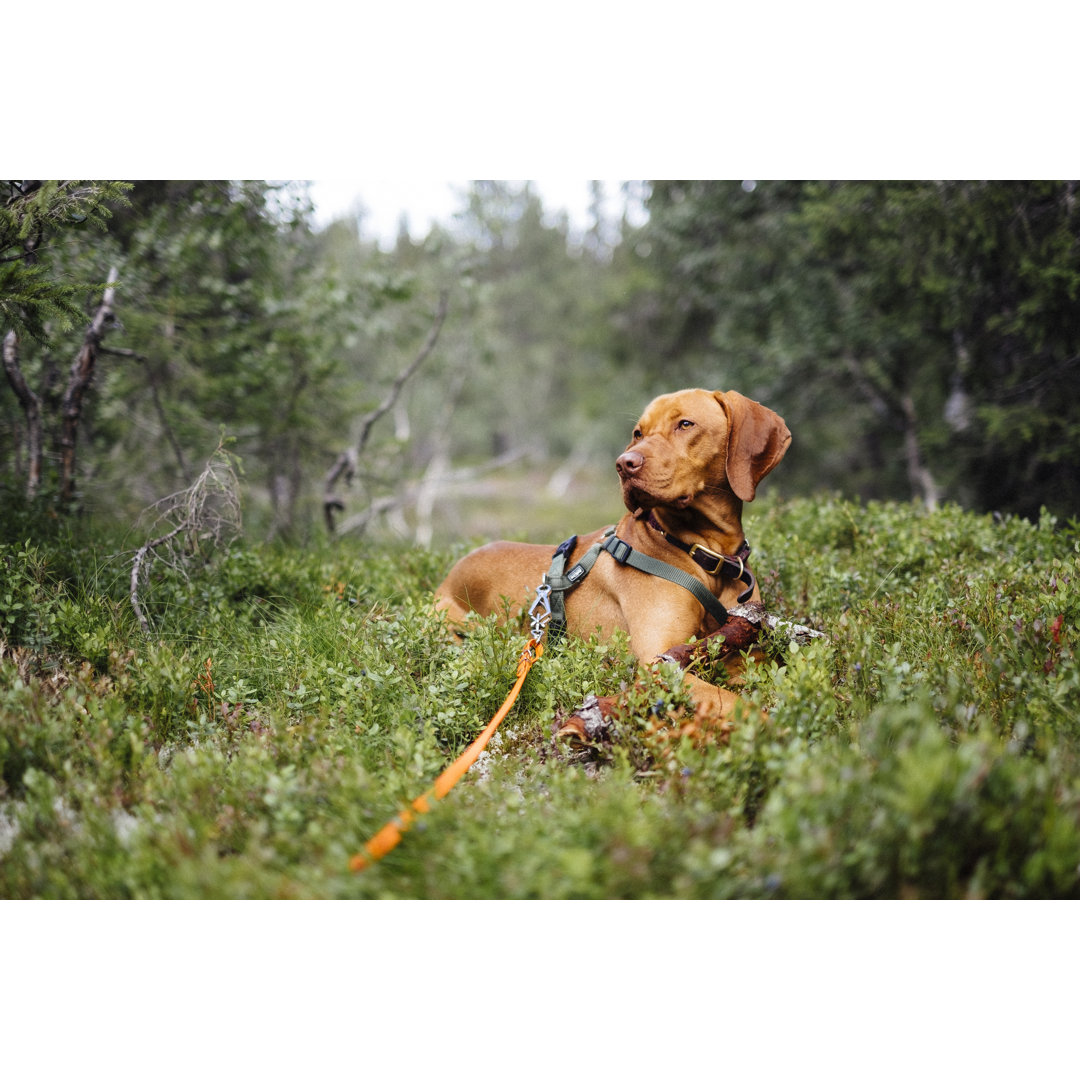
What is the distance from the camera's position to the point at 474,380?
22188 millimetres

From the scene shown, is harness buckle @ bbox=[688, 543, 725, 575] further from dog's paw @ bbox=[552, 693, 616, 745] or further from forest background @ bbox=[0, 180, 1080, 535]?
forest background @ bbox=[0, 180, 1080, 535]

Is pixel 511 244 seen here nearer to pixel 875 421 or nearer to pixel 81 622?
pixel 875 421

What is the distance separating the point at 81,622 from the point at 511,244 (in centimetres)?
2773

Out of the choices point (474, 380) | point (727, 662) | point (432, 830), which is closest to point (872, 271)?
point (727, 662)

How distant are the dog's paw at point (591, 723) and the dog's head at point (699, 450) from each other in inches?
40.2

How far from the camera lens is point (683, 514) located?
11.0 ft

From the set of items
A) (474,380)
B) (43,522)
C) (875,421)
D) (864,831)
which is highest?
(474,380)

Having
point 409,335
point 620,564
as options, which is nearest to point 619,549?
point 620,564

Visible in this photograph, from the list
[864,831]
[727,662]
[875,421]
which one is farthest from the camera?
[875,421]

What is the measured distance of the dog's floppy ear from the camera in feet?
10.7

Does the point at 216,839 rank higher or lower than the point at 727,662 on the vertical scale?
lower

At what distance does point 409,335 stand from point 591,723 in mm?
10036

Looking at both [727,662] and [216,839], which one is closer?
[216,839]

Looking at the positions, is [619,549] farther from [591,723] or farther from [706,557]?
[591,723]
